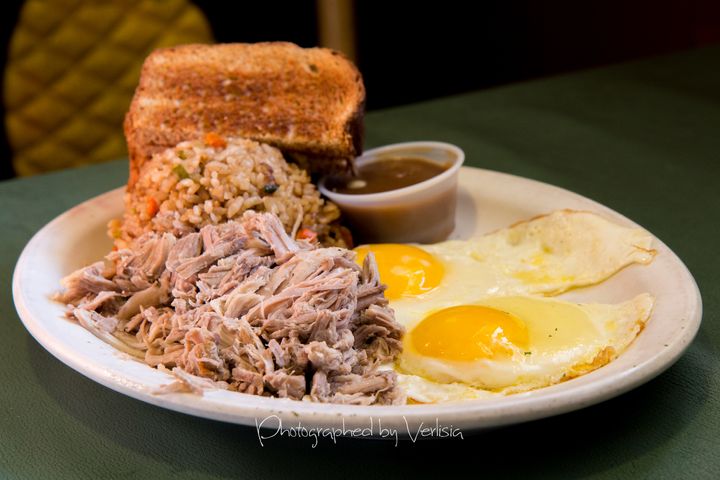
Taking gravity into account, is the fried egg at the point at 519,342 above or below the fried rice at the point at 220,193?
below

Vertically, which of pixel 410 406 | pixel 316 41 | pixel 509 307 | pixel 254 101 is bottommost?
pixel 316 41

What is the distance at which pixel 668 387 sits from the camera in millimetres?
1896

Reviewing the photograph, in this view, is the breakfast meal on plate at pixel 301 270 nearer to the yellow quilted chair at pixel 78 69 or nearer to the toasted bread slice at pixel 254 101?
the toasted bread slice at pixel 254 101

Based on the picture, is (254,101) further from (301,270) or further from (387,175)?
(301,270)

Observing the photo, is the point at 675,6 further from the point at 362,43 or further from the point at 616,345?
the point at 616,345

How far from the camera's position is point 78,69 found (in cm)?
524

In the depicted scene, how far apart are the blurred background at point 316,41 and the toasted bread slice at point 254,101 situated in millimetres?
Answer: 2419

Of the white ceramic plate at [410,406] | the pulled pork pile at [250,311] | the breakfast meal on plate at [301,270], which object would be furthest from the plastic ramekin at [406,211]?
the pulled pork pile at [250,311]

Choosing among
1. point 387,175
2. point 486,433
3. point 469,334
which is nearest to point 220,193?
point 387,175

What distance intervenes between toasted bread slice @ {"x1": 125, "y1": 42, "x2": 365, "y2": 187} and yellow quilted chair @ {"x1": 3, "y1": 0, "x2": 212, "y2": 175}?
7.89 feet

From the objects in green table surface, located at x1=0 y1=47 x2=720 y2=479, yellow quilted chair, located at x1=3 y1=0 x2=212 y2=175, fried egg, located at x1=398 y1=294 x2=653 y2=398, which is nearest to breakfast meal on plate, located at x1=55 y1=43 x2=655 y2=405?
fried egg, located at x1=398 y1=294 x2=653 y2=398

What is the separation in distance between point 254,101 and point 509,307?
1.34m

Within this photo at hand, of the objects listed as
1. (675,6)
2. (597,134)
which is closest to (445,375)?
(597,134)

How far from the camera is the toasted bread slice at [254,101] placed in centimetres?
286
